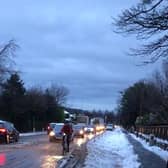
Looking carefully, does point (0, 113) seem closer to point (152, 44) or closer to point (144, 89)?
point (144, 89)

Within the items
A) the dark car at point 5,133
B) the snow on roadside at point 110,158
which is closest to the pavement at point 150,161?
the snow on roadside at point 110,158

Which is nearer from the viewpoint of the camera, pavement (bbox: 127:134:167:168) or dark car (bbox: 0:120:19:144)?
pavement (bbox: 127:134:167:168)

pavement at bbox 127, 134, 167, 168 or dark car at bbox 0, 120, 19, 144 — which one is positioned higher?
dark car at bbox 0, 120, 19, 144

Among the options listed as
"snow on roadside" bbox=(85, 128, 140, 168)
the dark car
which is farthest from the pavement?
the dark car

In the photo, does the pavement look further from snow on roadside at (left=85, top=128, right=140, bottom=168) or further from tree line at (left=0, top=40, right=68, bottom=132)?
tree line at (left=0, top=40, right=68, bottom=132)

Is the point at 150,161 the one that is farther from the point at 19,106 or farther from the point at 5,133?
the point at 19,106

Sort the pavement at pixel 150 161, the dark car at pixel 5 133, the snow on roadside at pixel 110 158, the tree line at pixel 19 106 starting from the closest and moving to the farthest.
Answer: the snow on roadside at pixel 110 158
the pavement at pixel 150 161
the dark car at pixel 5 133
the tree line at pixel 19 106

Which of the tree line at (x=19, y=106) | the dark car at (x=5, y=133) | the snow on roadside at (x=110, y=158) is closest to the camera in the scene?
the snow on roadside at (x=110, y=158)

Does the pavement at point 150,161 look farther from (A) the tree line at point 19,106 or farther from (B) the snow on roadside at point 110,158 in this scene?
(A) the tree line at point 19,106

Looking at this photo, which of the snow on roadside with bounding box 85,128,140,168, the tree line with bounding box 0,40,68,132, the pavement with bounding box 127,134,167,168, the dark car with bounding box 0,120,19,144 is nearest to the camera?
the snow on roadside with bounding box 85,128,140,168

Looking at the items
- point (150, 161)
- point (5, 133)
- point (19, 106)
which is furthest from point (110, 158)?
point (19, 106)

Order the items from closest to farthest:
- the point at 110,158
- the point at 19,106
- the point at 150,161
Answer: the point at 150,161 < the point at 110,158 < the point at 19,106

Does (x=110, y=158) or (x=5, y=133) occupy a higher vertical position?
(x=5, y=133)

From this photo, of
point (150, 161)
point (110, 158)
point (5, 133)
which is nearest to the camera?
point (150, 161)
